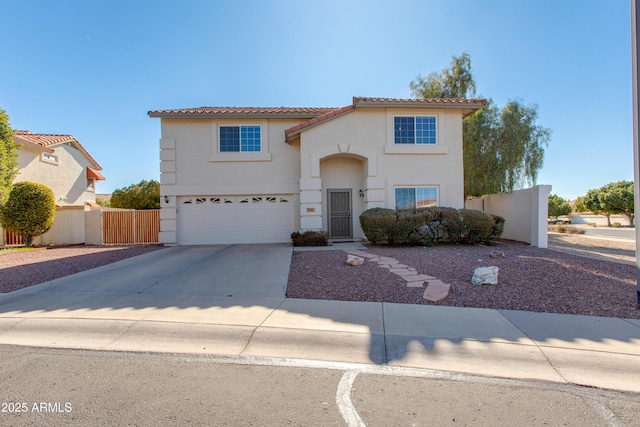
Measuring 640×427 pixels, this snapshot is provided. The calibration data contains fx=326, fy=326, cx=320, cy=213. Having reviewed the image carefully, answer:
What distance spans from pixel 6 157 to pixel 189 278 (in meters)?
12.5

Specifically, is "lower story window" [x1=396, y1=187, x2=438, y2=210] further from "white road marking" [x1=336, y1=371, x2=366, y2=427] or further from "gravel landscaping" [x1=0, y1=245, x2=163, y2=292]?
"white road marking" [x1=336, y1=371, x2=366, y2=427]

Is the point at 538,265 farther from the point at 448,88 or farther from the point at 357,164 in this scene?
the point at 448,88

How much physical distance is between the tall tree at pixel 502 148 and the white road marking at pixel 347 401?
55.8 feet

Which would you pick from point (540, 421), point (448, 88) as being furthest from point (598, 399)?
point (448, 88)

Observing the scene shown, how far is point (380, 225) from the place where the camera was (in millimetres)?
11594

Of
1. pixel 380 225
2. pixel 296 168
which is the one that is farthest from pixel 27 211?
pixel 380 225

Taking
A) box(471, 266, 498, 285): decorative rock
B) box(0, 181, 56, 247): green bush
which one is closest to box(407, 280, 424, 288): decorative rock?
box(471, 266, 498, 285): decorative rock

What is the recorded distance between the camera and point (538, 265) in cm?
789

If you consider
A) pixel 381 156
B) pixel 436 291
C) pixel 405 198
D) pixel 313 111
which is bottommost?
pixel 436 291

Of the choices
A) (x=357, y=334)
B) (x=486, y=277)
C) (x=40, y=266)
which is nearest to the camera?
(x=357, y=334)

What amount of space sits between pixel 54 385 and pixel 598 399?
527cm

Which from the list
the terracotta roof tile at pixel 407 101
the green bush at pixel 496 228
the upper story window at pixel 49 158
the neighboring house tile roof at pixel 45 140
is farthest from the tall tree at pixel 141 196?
the green bush at pixel 496 228

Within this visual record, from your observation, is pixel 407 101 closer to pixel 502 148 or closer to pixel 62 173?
pixel 502 148

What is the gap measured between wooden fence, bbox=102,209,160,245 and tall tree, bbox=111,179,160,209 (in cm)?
513
